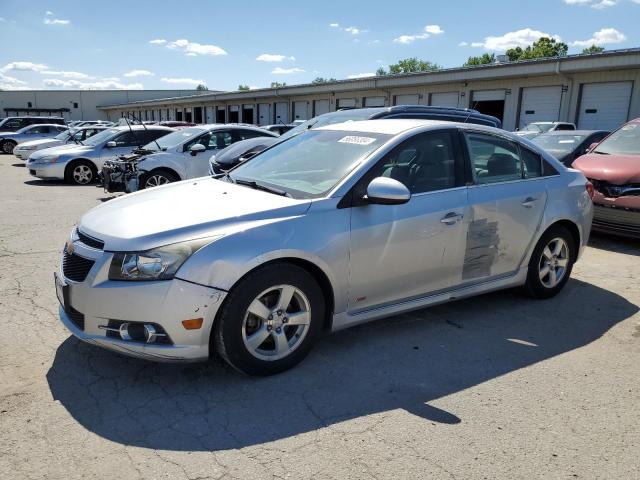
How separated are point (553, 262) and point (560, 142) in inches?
259

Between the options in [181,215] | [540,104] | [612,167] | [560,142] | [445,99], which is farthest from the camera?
[445,99]

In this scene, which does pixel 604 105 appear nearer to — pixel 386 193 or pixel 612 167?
pixel 612 167

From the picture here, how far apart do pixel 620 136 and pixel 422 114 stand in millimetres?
3500

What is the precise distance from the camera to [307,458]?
8.69 ft

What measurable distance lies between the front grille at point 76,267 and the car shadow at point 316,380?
0.66 m

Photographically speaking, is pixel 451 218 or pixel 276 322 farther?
pixel 451 218

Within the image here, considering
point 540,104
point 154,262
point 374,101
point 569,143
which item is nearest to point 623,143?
point 569,143

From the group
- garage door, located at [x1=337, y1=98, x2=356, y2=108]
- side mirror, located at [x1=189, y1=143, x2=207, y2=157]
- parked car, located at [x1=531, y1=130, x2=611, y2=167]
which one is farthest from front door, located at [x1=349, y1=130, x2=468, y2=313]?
garage door, located at [x1=337, y1=98, x2=356, y2=108]

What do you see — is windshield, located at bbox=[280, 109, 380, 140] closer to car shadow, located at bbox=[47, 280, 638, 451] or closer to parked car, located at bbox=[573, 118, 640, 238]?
parked car, located at bbox=[573, 118, 640, 238]

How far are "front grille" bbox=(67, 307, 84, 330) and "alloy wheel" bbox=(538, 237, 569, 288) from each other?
3.95 meters

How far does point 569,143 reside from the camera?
34.4ft

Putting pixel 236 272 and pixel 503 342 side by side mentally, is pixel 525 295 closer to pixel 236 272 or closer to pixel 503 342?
pixel 503 342

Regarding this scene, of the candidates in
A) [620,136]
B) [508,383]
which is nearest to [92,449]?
[508,383]

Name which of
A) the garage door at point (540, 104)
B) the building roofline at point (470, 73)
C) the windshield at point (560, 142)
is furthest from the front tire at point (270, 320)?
the garage door at point (540, 104)
